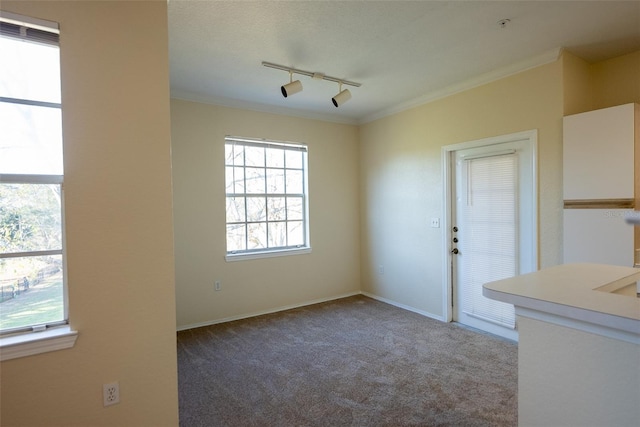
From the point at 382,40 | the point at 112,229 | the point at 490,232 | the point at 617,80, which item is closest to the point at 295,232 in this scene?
the point at 490,232

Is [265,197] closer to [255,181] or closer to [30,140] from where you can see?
[255,181]

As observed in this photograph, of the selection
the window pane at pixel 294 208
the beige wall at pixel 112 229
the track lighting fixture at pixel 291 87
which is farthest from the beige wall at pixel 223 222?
the beige wall at pixel 112 229

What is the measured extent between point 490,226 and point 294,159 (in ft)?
8.36

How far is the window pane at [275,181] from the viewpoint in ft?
14.2

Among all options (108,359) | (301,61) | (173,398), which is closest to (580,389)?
(173,398)

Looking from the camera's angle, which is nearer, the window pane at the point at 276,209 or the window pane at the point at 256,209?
the window pane at the point at 256,209

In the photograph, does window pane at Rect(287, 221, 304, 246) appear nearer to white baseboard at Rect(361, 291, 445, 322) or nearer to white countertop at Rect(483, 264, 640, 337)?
white baseboard at Rect(361, 291, 445, 322)

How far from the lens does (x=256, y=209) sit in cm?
424

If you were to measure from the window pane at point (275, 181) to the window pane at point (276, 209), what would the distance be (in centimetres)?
11

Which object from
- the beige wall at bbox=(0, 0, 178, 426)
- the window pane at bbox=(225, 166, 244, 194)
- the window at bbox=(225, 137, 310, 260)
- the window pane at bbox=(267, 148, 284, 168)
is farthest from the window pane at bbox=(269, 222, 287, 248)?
the beige wall at bbox=(0, 0, 178, 426)

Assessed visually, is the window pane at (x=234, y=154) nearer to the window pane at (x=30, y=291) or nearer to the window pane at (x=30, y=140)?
the window pane at (x=30, y=140)

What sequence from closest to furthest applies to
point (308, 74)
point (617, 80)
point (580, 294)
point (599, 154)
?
point (580, 294) < point (599, 154) < point (617, 80) < point (308, 74)

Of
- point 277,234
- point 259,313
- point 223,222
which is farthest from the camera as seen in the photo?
point 277,234

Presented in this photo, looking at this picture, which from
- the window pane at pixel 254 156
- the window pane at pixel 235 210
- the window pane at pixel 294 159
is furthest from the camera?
the window pane at pixel 294 159
